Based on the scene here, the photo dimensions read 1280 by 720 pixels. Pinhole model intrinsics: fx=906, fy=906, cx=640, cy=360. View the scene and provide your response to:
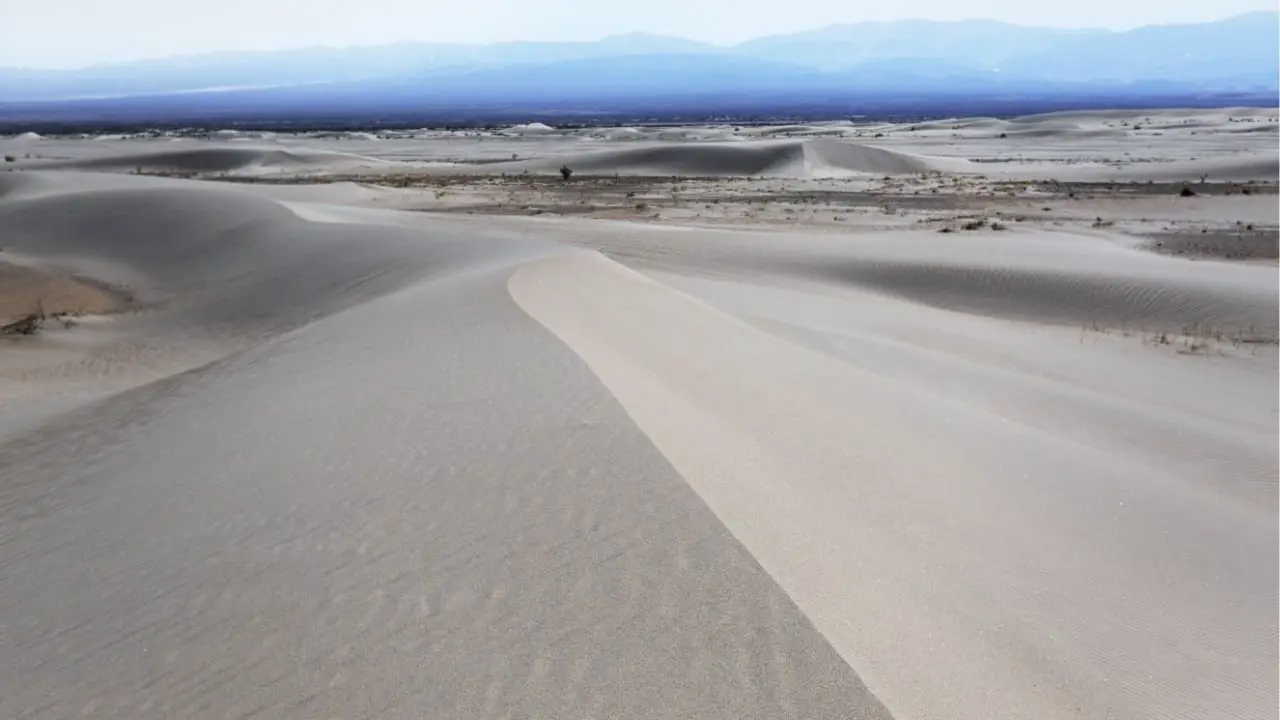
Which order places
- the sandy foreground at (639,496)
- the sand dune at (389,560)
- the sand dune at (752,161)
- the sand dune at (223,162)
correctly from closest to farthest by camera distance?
the sand dune at (389,560) < the sandy foreground at (639,496) < the sand dune at (752,161) < the sand dune at (223,162)

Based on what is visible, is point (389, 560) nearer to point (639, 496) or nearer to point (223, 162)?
point (639, 496)

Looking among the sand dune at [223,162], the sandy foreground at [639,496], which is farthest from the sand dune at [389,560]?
the sand dune at [223,162]

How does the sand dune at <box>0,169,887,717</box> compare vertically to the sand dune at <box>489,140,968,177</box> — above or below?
below

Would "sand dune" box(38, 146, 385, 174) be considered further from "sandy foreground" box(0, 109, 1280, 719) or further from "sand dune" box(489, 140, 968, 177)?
"sandy foreground" box(0, 109, 1280, 719)

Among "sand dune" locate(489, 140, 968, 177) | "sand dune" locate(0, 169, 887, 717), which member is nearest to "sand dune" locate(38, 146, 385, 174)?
"sand dune" locate(489, 140, 968, 177)

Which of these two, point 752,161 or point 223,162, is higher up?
point 223,162

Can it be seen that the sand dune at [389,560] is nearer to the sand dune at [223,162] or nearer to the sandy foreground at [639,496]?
the sandy foreground at [639,496]

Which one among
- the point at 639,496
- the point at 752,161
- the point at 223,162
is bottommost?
the point at 639,496

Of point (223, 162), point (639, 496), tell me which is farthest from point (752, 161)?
point (639, 496)
